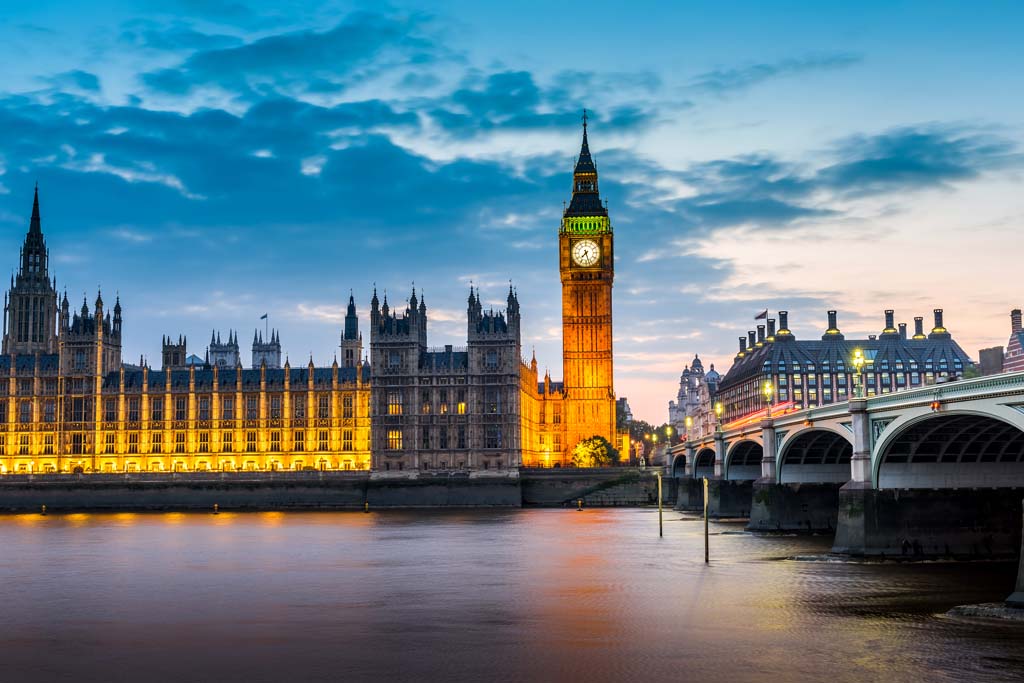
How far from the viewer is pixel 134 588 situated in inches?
2115

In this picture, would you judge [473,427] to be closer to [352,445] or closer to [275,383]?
[352,445]

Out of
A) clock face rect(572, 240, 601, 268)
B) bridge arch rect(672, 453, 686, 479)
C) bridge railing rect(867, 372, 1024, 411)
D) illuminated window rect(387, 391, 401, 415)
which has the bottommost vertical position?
bridge arch rect(672, 453, 686, 479)

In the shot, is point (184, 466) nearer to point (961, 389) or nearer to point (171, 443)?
point (171, 443)

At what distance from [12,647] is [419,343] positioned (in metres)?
119

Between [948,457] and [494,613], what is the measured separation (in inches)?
1135

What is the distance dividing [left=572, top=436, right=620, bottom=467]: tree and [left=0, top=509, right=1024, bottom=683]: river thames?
3260 inches

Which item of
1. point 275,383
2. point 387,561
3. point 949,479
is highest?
point 275,383

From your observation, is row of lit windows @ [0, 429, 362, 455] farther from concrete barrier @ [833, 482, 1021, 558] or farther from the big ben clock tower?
concrete barrier @ [833, 482, 1021, 558]

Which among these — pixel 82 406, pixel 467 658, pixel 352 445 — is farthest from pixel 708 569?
pixel 82 406

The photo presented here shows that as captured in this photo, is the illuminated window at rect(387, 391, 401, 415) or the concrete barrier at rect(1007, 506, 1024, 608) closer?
the concrete barrier at rect(1007, 506, 1024, 608)

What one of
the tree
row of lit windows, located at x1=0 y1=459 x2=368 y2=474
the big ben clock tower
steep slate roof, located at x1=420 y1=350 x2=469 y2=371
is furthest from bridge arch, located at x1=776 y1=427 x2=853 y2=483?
the big ben clock tower

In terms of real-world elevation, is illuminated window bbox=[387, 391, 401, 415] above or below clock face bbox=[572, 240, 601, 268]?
below

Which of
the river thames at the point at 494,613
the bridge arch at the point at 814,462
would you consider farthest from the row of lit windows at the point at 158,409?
the bridge arch at the point at 814,462

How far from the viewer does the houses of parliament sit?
153m
